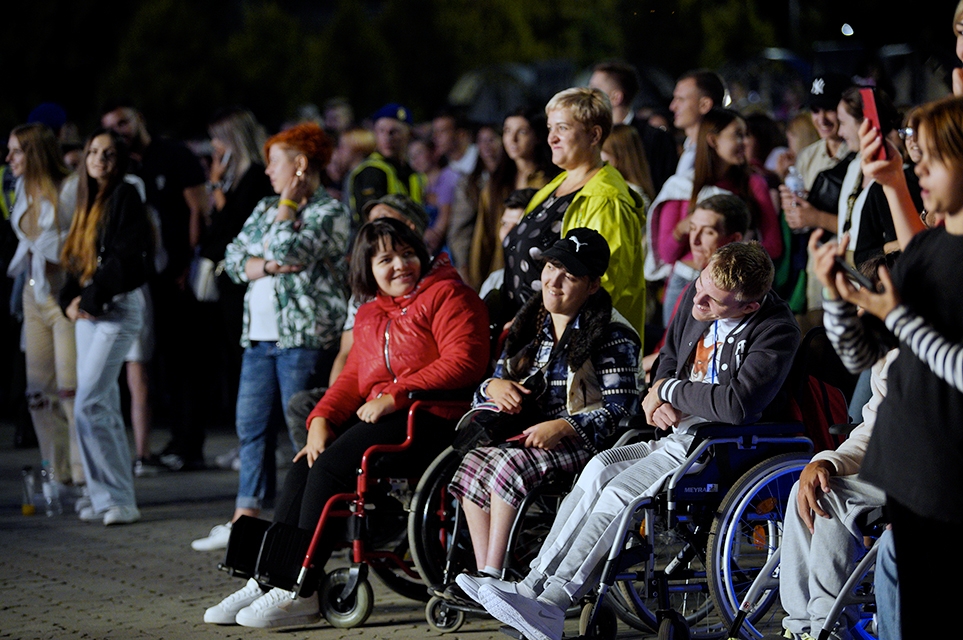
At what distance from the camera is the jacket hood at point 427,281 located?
18.1 ft

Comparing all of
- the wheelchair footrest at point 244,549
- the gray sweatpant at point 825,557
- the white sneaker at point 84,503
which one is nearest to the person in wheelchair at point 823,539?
the gray sweatpant at point 825,557

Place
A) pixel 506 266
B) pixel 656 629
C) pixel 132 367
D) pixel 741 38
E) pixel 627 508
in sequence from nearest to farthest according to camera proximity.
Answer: pixel 627 508 → pixel 656 629 → pixel 506 266 → pixel 132 367 → pixel 741 38

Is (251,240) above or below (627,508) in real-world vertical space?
above

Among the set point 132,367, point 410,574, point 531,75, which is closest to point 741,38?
point 531,75

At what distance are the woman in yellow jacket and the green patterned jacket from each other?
1075 millimetres

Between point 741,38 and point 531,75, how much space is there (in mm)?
4795

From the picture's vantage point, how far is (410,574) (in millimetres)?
5352

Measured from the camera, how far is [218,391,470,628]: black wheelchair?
16.7 ft

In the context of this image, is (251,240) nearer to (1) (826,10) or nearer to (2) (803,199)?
(2) (803,199)

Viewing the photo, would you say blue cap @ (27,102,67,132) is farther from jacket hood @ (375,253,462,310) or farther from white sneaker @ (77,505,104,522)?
jacket hood @ (375,253,462,310)

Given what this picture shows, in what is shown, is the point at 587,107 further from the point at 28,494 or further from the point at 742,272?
the point at 28,494

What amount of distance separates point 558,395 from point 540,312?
1.19ft

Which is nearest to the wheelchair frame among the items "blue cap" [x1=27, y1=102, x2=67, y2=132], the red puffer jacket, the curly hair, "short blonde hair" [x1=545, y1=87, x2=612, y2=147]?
the red puffer jacket

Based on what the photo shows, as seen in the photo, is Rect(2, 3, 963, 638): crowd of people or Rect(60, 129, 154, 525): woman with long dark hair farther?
Rect(60, 129, 154, 525): woman with long dark hair
